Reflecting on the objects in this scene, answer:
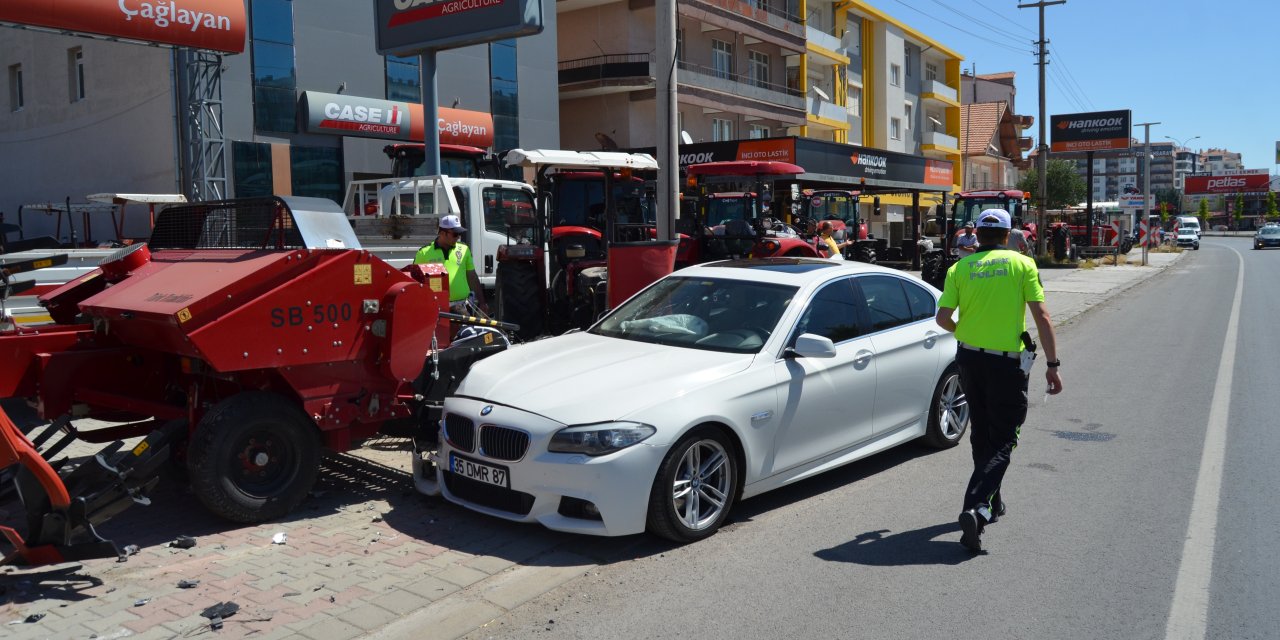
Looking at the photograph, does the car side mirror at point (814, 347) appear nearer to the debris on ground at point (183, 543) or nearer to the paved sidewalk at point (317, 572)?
the paved sidewalk at point (317, 572)

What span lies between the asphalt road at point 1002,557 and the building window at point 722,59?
104 ft

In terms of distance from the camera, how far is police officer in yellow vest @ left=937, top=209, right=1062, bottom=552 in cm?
527

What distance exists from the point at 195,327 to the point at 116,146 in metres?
20.5

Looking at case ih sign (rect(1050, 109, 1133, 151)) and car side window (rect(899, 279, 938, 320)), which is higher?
case ih sign (rect(1050, 109, 1133, 151))

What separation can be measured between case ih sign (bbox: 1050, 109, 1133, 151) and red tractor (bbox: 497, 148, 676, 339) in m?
51.6

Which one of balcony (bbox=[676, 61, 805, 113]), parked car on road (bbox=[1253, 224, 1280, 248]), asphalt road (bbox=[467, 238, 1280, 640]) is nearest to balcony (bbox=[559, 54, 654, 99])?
balcony (bbox=[676, 61, 805, 113])

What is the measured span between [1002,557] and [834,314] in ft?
6.46

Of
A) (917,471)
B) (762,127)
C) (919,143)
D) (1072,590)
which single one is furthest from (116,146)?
(919,143)

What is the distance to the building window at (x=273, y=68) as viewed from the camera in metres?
21.4

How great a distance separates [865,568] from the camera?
5.02 metres

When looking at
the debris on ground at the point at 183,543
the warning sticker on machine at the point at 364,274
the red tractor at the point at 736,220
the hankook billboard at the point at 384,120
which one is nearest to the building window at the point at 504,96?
the hankook billboard at the point at 384,120

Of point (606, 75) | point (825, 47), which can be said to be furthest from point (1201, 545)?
point (825, 47)

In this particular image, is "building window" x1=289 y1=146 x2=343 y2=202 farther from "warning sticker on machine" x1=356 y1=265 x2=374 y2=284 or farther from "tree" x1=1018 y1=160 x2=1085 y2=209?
"tree" x1=1018 y1=160 x2=1085 y2=209

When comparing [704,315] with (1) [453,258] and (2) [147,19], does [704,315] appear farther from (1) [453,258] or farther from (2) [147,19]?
(2) [147,19]
